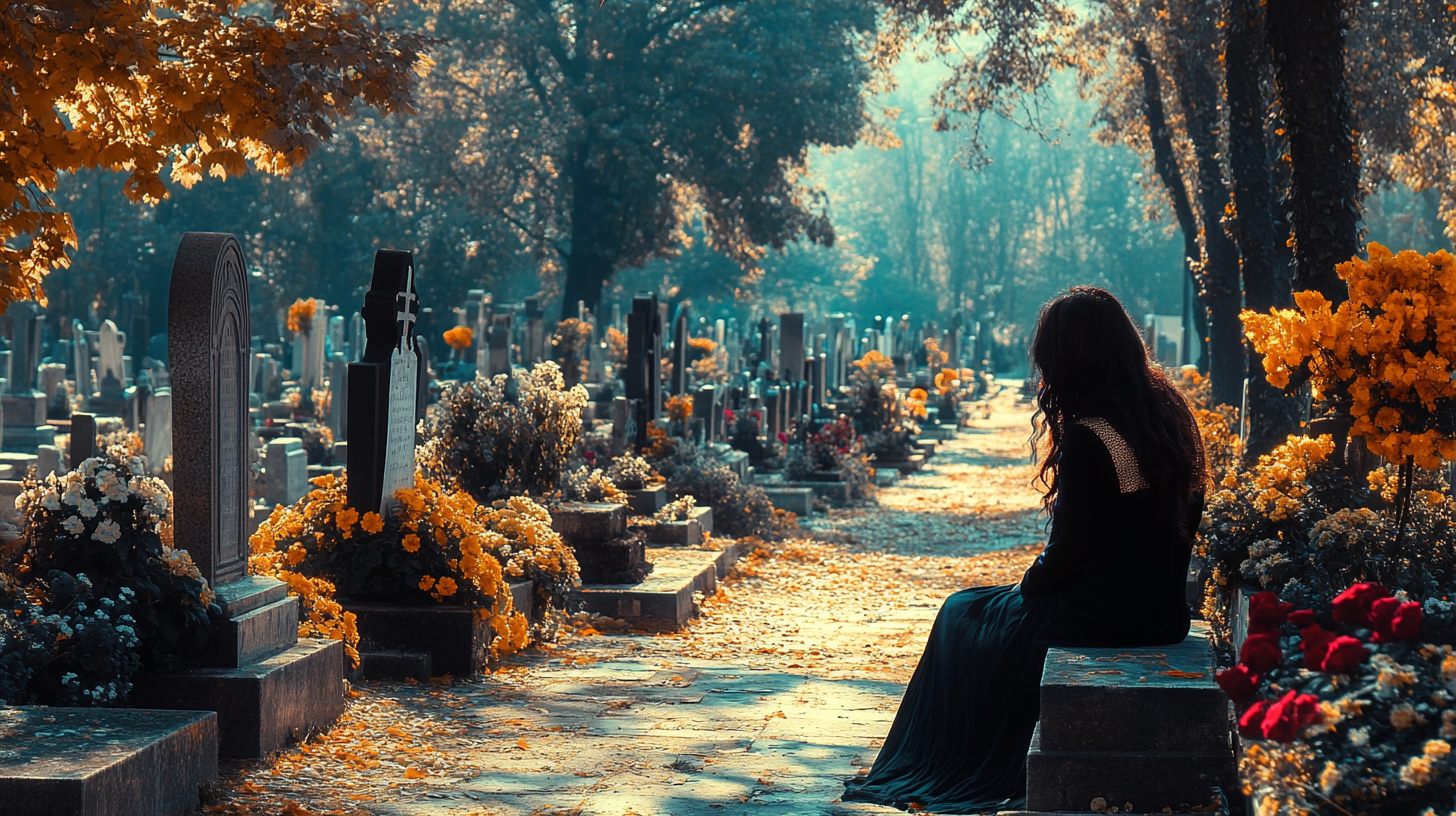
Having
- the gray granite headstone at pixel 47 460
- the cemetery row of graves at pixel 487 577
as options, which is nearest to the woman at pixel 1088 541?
the cemetery row of graves at pixel 487 577

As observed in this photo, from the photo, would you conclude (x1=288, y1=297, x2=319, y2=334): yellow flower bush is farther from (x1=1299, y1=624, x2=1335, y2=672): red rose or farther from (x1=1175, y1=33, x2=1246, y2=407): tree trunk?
(x1=1299, y1=624, x2=1335, y2=672): red rose

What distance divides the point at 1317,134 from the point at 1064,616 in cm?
507

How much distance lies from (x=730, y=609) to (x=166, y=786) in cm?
583

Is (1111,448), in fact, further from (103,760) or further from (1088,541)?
(103,760)

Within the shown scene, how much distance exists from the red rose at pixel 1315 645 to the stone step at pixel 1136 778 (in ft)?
2.13

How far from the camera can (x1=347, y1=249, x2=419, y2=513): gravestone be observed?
7.09m

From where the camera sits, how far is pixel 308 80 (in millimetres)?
6367

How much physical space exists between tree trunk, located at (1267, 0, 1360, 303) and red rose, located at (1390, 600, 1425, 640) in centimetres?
570

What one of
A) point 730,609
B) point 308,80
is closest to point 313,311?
point 730,609

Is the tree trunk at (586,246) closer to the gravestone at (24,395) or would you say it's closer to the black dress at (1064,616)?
the gravestone at (24,395)

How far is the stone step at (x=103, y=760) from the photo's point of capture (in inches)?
146

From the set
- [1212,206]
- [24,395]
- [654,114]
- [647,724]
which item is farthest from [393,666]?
[654,114]

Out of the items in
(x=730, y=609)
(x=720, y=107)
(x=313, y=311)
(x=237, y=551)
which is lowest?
(x=730, y=609)

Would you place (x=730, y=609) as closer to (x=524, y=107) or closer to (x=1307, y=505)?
(x=1307, y=505)
